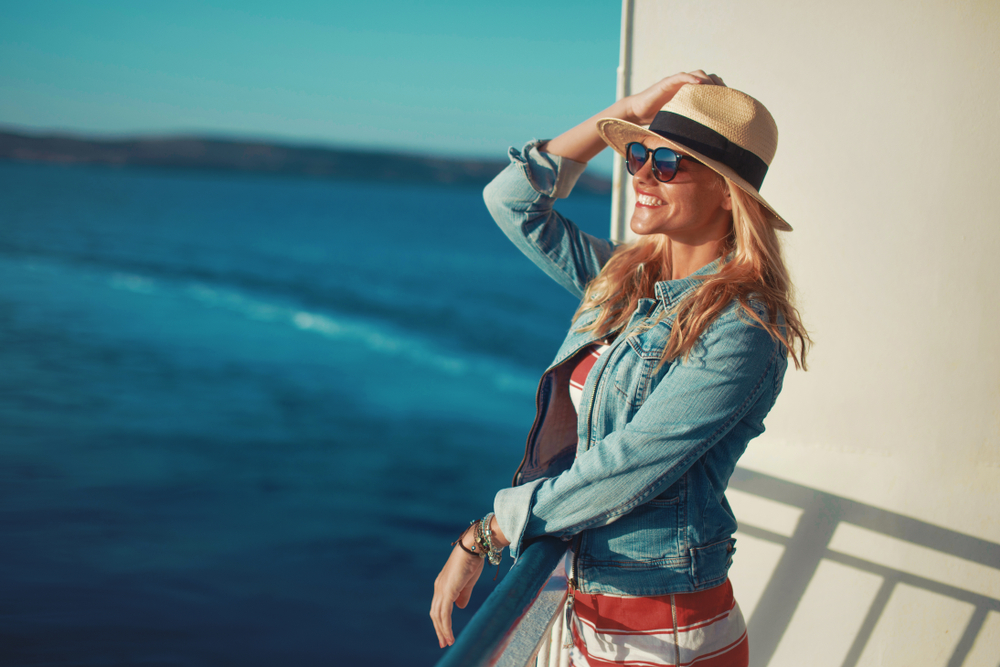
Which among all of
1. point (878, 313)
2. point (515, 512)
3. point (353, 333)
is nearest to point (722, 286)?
point (515, 512)

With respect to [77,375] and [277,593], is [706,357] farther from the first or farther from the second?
[77,375]

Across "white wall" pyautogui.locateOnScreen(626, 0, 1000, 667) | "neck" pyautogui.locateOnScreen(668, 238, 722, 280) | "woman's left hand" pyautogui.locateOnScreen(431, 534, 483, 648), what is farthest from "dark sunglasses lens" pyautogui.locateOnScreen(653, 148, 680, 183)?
"white wall" pyautogui.locateOnScreen(626, 0, 1000, 667)

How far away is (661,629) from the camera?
1033 mm

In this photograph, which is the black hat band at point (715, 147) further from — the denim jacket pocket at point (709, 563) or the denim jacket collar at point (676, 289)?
the denim jacket pocket at point (709, 563)

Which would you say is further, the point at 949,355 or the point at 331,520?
the point at 331,520

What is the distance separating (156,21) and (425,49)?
61.4 feet

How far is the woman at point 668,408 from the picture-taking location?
913 millimetres

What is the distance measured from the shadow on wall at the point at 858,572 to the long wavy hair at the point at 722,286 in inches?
44.6

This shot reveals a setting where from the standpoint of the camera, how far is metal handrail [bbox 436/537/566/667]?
2.21 feet

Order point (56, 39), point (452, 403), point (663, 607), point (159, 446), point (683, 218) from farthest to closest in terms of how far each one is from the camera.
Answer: point (56, 39) → point (452, 403) → point (159, 446) → point (683, 218) → point (663, 607)

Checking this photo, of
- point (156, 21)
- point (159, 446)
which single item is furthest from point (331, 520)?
point (156, 21)

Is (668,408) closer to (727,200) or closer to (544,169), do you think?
(727,200)

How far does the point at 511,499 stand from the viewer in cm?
97

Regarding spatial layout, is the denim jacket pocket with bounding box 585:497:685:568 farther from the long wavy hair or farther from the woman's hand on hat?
the woman's hand on hat
